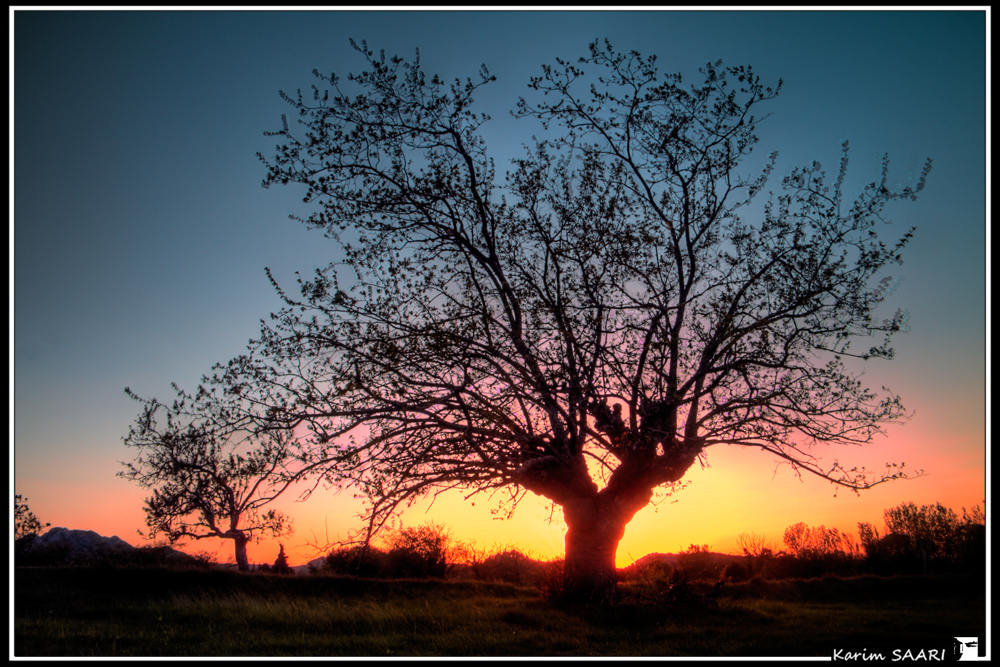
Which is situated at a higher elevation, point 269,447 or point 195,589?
point 269,447

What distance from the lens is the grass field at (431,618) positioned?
8.88 metres

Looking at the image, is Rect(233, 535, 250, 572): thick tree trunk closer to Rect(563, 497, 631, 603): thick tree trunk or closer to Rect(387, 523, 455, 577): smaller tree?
Rect(387, 523, 455, 577): smaller tree

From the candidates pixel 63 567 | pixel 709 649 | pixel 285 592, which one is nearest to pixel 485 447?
pixel 709 649

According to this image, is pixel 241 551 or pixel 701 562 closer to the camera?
pixel 701 562

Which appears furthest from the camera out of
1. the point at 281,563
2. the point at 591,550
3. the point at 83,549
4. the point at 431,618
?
the point at 83,549

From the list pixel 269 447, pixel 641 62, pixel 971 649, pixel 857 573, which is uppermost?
pixel 641 62

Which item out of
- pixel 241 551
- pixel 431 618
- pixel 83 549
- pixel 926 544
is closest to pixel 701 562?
pixel 926 544

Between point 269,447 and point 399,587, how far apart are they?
8.46 metres

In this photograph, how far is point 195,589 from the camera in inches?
602

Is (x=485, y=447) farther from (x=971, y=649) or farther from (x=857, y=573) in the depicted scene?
(x=857, y=573)

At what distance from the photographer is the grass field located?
29.1ft

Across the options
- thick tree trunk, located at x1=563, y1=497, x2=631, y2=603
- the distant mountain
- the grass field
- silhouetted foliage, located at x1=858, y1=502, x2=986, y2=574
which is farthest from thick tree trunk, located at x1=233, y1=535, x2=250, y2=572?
silhouetted foliage, located at x1=858, y1=502, x2=986, y2=574

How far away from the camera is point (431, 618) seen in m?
11.4

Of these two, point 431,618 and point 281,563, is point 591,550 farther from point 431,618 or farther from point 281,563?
point 281,563
